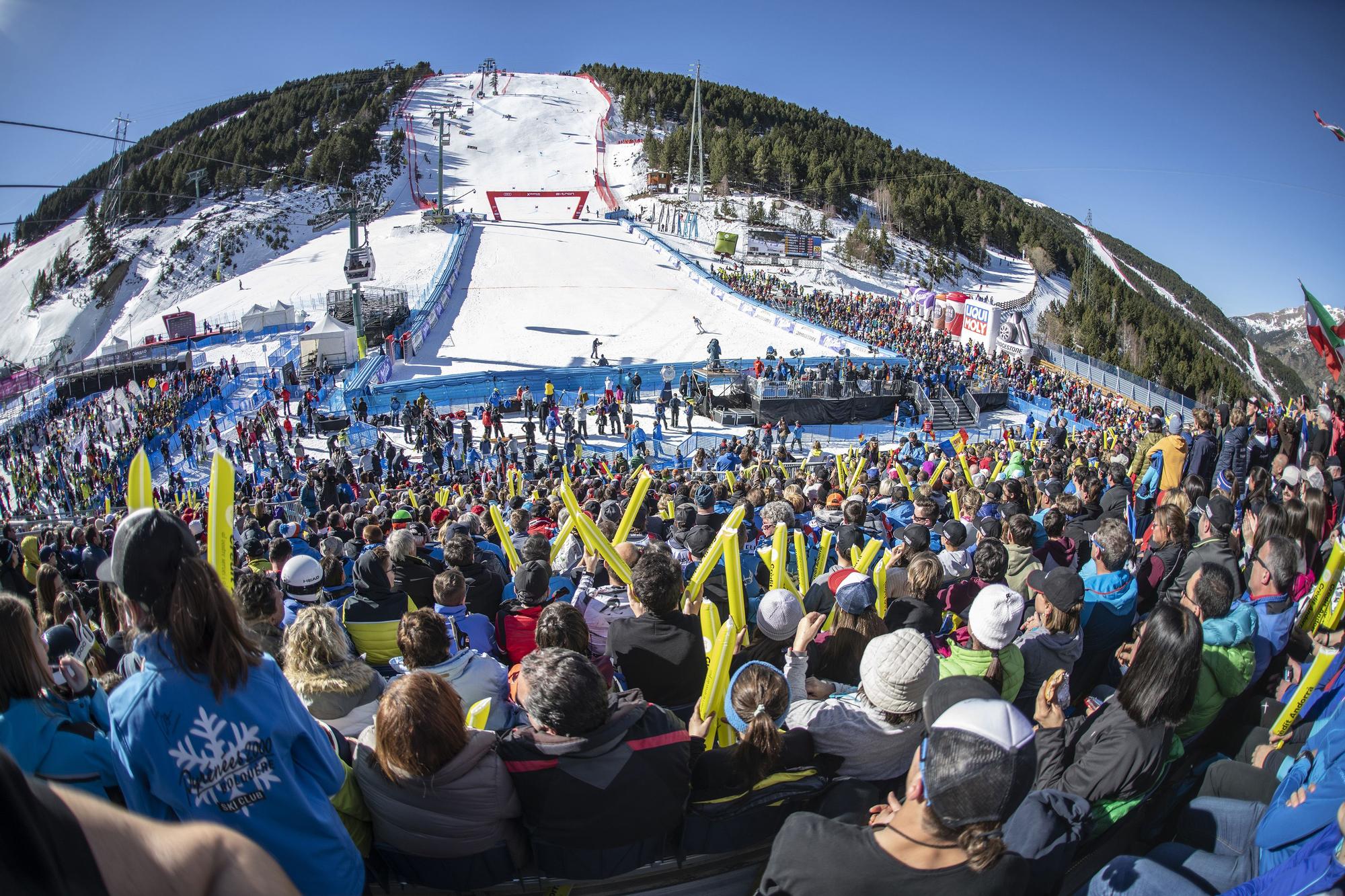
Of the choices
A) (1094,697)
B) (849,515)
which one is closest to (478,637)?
(1094,697)

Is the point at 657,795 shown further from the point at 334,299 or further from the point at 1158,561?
the point at 334,299

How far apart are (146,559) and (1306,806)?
3145 millimetres

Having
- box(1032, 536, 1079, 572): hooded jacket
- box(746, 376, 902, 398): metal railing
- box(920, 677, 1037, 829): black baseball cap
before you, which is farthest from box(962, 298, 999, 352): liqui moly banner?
box(920, 677, 1037, 829): black baseball cap

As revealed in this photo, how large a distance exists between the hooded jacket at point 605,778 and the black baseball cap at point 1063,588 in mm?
1913

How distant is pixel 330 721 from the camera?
8.84ft

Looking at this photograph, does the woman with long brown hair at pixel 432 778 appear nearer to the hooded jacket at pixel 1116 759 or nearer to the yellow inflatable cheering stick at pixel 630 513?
the hooded jacket at pixel 1116 759

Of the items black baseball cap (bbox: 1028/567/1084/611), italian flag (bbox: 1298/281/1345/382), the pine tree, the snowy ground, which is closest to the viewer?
black baseball cap (bbox: 1028/567/1084/611)

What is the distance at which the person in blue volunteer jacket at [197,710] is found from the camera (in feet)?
5.76

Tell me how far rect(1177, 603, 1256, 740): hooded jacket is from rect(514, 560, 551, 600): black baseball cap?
9.56 feet

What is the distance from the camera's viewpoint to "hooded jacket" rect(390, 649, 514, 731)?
2773mm

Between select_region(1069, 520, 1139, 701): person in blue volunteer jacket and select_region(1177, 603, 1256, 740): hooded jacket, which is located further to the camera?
select_region(1069, 520, 1139, 701): person in blue volunteer jacket

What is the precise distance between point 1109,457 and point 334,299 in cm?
3260

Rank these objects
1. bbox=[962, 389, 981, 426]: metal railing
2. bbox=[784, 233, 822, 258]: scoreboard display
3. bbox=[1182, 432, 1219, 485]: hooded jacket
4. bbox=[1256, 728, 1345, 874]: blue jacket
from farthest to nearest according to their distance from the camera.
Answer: bbox=[784, 233, 822, 258]: scoreboard display < bbox=[962, 389, 981, 426]: metal railing < bbox=[1182, 432, 1219, 485]: hooded jacket < bbox=[1256, 728, 1345, 874]: blue jacket

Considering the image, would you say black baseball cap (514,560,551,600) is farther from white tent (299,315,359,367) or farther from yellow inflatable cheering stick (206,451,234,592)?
white tent (299,315,359,367)
